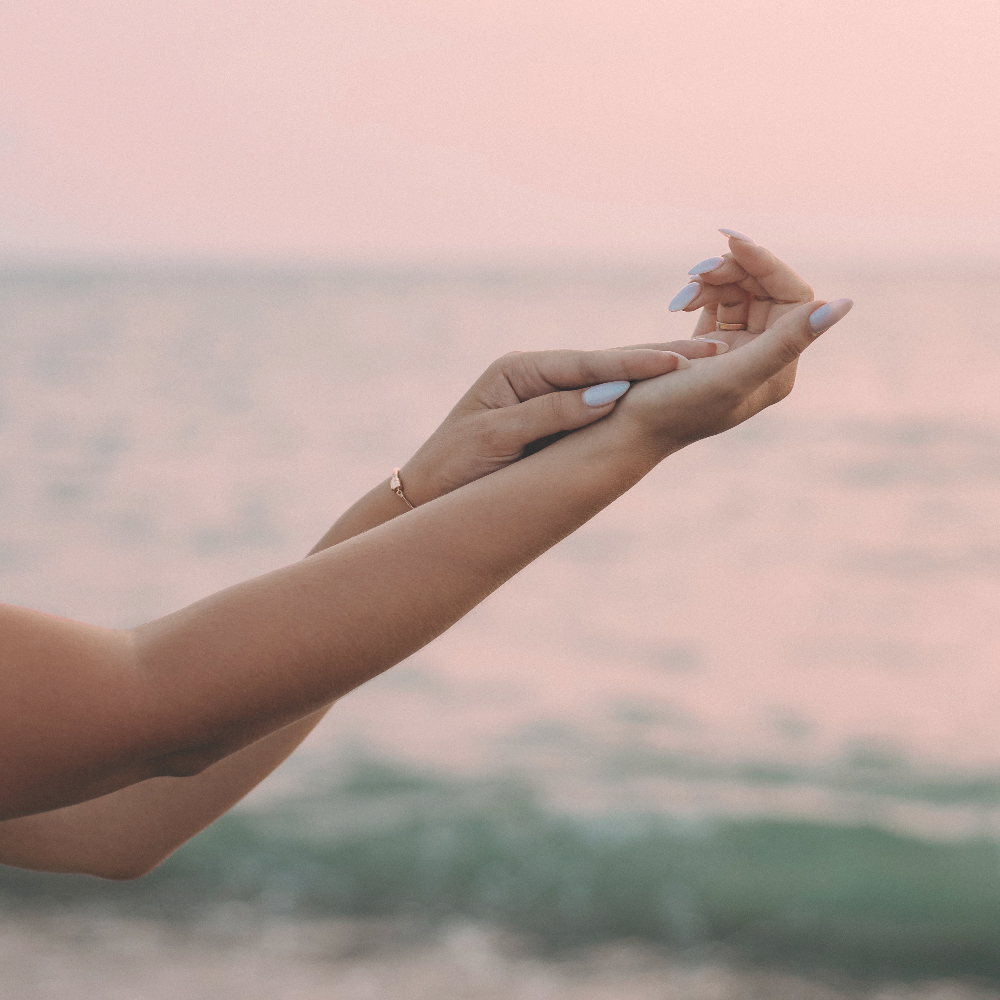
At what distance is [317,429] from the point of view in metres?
16.8

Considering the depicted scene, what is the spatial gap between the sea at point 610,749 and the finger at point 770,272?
128 inches

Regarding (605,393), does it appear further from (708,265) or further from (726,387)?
(708,265)

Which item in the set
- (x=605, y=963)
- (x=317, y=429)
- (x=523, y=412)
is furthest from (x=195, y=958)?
(x=317, y=429)

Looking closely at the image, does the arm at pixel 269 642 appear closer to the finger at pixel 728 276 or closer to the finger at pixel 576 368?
the finger at pixel 576 368

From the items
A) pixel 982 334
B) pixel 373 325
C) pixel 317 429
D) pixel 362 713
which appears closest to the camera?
pixel 362 713

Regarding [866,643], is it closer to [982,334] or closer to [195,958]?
[195,958]

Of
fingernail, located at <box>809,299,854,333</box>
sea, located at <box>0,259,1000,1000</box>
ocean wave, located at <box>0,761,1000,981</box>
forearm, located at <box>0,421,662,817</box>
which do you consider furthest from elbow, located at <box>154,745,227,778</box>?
ocean wave, located at <box>0,761,1000,981</box>

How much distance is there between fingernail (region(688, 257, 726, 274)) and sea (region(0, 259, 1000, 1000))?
3.26 metres

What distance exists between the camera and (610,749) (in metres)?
6.36

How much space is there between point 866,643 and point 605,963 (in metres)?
4.12

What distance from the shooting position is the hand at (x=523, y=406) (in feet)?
4.74

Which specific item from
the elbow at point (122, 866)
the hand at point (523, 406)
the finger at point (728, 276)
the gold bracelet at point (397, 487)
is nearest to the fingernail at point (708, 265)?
the finger at point (728, 276)

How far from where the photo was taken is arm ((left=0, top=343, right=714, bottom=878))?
5.35ft

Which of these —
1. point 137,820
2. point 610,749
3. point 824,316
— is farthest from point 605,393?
point 610,749
